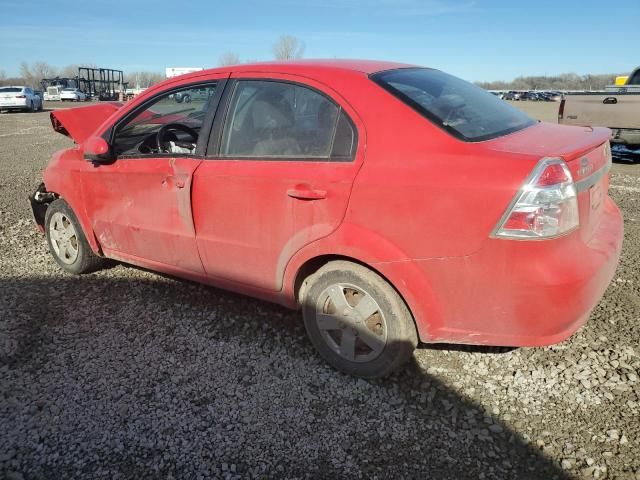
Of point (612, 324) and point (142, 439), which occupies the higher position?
point (612, 324)

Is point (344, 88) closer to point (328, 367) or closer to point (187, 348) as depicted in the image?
point (328, 367)

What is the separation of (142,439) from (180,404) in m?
0.29

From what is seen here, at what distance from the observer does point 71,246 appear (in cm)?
422

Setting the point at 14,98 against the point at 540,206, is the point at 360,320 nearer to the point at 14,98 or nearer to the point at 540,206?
the point at 540,206

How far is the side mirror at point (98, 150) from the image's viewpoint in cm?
345

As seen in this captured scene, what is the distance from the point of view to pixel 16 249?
16.4 ft

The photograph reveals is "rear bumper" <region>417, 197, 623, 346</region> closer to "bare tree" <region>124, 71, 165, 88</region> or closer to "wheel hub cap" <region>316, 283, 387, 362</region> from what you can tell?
"wheel hub cap" <region>316, 283, 387, 362</region>

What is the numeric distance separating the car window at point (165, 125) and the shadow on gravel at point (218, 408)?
122 cm

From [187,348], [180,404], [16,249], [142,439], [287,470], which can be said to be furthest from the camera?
[16,249]

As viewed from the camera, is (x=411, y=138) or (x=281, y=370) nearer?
(x=411, y=138)

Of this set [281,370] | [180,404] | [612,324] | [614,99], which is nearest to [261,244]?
[281,370]

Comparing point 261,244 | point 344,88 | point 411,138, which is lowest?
point 261,244

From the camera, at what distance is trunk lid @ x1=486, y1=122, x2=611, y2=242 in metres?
2.23

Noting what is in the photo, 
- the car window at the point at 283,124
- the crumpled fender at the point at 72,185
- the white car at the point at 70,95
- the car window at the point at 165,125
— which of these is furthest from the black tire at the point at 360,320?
the white car at the point at 70,95
